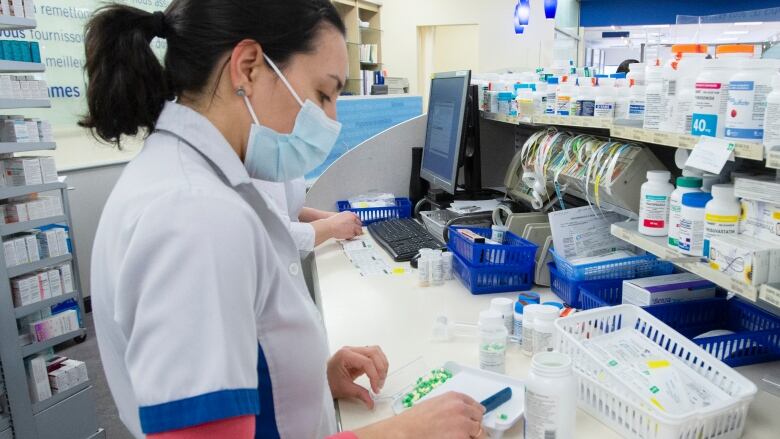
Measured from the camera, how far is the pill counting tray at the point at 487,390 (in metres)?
1.03

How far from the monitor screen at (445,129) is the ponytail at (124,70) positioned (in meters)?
1.43

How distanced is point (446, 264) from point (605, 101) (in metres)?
0.73

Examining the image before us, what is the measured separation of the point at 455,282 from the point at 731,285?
0.94 m

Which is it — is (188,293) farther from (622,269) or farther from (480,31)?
(480,31)

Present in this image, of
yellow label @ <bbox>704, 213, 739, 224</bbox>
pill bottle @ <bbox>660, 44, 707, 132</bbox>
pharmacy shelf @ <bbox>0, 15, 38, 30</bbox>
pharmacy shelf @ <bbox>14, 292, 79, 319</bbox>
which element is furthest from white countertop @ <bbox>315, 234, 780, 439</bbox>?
pharmacy shelf @ <bbox>0, 15, 38, 30</bbox>

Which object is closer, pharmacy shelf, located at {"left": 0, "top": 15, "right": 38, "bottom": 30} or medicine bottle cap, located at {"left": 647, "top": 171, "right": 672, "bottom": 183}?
medicine bottle cap, located at {"left": 647, "top": 171, "right": 672, "bottom": 183}

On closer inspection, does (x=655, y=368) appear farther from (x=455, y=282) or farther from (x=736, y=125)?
(x=455, y=282)

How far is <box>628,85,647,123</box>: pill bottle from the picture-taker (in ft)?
4.42

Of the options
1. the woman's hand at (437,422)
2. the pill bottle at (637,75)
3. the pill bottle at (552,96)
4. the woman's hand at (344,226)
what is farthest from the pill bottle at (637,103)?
the woman's hand at (344,226)

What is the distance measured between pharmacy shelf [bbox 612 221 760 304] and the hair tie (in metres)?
1.08

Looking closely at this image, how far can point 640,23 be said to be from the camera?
314 inches

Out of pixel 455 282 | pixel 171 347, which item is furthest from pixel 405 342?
pixel 171 347

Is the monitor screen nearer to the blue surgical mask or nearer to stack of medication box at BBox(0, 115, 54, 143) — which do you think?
the blue surgical mask

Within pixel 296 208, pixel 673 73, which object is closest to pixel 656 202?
pixel 673 73
